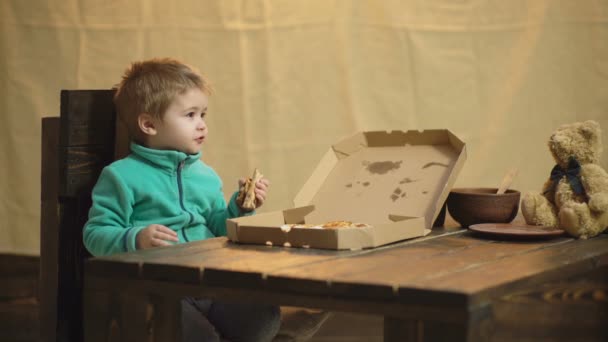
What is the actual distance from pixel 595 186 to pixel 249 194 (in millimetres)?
757

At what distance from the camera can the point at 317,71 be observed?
293 cm

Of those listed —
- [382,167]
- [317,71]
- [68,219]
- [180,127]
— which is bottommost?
[68,219]

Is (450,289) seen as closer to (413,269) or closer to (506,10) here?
(413,269)

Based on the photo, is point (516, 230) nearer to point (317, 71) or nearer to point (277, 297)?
point (277, 297)

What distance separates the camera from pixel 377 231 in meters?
1.60

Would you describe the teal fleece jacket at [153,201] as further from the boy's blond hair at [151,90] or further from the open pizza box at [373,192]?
the open pizza box at [373,192]

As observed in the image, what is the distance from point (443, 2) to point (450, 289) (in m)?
1.84

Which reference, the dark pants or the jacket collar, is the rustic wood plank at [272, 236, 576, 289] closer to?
the dark pants

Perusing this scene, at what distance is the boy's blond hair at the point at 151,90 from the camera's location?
205 centimetres

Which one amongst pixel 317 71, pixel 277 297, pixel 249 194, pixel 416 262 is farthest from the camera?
pixel 317 71

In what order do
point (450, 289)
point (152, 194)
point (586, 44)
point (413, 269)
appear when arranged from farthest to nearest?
point (586, 44)
point (152, 194)
point (413, 269)
point (450, 289)

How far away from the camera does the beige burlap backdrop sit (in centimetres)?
281

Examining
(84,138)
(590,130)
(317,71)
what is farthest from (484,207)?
(317,71)

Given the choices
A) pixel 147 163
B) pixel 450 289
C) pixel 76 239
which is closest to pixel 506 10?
pixel 147 163
